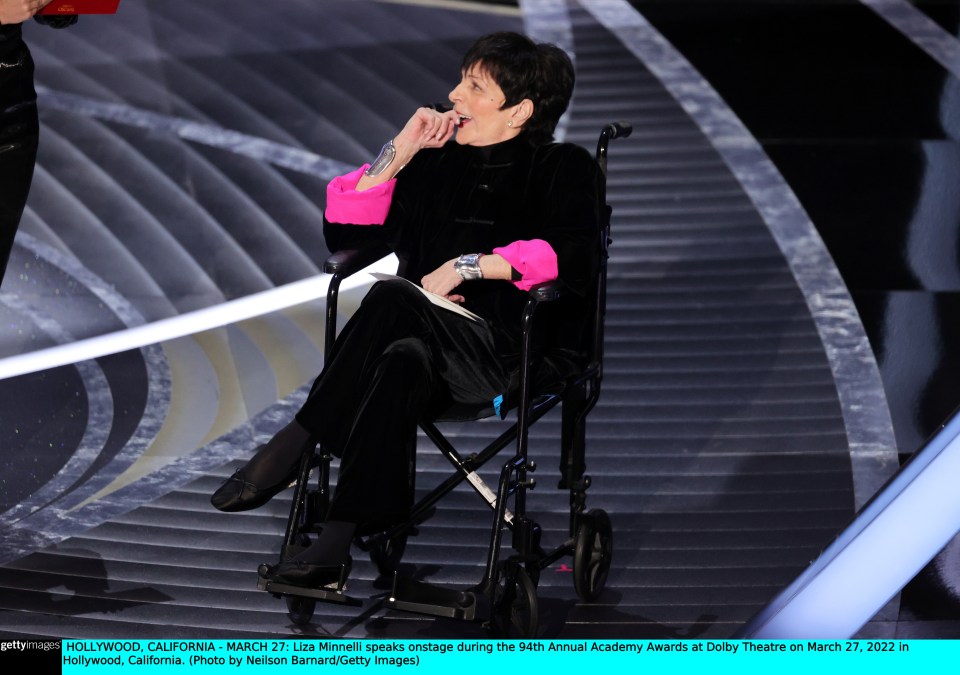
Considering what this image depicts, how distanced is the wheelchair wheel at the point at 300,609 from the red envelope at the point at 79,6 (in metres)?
1.33

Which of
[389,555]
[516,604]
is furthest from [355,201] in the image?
[516,604]

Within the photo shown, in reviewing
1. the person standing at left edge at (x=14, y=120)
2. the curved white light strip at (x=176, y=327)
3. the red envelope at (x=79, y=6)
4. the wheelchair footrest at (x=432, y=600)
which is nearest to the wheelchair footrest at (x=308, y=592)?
the wheelchair footrest at (x=432, y=600)

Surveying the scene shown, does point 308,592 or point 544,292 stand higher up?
point 544,292

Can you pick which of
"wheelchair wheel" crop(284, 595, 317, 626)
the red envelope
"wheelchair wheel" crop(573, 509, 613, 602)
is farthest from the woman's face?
"wheelchair wheel" crop(284, 595, 317, 626)

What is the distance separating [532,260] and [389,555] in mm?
846

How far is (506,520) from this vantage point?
2.90 m

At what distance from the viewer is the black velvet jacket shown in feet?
9.81

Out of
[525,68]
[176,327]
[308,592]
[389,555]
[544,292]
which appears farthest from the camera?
[176,327]

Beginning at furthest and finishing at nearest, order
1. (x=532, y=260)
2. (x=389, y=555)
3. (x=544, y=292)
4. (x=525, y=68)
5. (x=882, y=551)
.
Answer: (x=389, y=555) < (x=525, y=68) < (x=532, y=260) < (x=544, y=292) < (x=882, y=551)

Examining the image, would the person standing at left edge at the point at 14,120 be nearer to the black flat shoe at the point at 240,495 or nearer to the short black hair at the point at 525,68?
the black flat shoe at the point at 240,495

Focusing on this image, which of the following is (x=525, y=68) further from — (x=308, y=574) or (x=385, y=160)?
(x=308, y=574)

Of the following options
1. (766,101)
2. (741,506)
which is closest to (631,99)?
(766,101)

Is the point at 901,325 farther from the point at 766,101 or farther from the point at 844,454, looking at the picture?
the point at 766,101

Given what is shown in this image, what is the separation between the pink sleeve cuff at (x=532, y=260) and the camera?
289cm
